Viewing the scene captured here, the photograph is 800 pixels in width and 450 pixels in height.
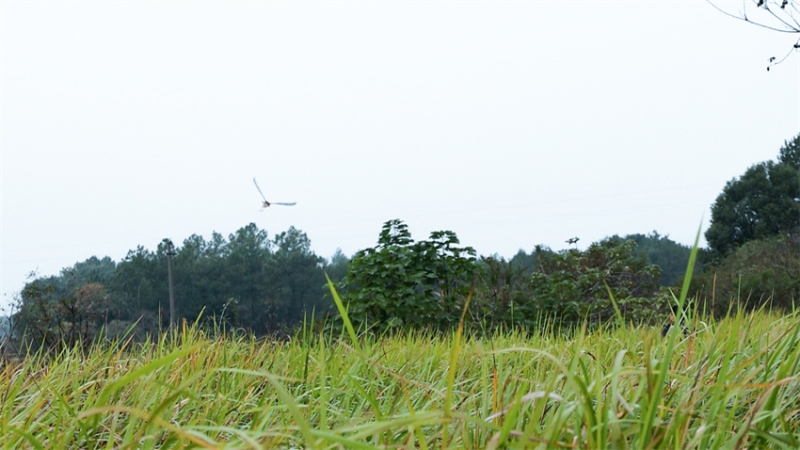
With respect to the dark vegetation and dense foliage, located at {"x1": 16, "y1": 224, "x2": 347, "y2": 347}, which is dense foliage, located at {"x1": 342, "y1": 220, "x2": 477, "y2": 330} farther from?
dense foliage, located at {"x1": 16, "y1": 224, "x2": 347, "y2": 347}

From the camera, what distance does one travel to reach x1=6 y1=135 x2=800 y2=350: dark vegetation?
7512 millimetres

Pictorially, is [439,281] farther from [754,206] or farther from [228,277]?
[228,277]

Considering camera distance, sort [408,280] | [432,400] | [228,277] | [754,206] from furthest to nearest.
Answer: [228,277] < [754,206] < [408,280] < [432,400]

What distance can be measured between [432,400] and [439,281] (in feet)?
20.7

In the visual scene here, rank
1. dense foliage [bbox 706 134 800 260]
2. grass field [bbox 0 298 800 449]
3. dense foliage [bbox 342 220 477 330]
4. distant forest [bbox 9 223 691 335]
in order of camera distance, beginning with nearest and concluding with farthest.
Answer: grass field [bbox 0 298 800 449], dense foliage [bbox 342 220 477 330], dense foliage [bbox 706 134 800 260], distant forest [bbox 9 223 691 335]

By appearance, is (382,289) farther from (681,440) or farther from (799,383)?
(681,440)

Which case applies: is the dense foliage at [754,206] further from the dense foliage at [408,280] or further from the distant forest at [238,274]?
the dense foliage at [408,280]

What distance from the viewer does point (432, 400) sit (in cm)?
158

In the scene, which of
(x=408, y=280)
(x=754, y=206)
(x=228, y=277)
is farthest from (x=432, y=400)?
(x=228, y=277)

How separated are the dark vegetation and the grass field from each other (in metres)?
0.25

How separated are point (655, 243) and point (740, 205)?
7454 mm

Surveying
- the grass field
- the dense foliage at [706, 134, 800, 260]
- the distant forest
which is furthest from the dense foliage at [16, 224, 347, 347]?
the grass field

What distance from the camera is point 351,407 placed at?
245cm

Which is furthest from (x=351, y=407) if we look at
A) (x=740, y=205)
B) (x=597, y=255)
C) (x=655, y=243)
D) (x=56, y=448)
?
(x=655, y=243)
